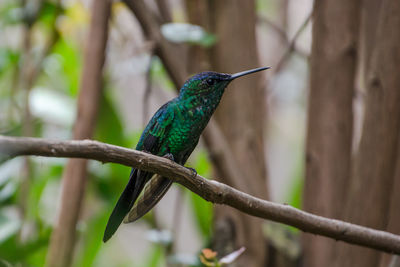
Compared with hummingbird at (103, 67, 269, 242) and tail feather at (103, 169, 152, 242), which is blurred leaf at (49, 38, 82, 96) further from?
tail feather at (103, 169, 152, 242)

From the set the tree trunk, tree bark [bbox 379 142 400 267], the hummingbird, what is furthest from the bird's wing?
tree bark [bbox 379 142 400 267]

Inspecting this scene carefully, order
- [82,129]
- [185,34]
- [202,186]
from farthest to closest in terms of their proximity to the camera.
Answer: [185,34] → [82,129] → [202,186]

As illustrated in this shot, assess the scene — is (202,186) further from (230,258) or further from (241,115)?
(241,115)

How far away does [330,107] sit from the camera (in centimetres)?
254

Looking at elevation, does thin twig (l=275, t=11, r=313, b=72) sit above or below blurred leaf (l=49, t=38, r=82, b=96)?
above

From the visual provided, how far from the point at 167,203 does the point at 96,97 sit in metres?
4.13

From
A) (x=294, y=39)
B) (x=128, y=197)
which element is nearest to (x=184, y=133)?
(x=128, y=197)

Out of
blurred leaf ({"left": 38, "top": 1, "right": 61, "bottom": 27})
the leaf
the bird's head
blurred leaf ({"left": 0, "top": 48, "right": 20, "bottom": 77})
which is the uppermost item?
blurred leaf ({"left": 38, "top": 1, "right": 61, "bottom": 27})

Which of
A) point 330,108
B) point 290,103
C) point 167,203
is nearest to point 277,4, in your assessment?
point 290,103

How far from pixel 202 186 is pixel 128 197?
0.36m

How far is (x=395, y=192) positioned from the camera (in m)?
2.02

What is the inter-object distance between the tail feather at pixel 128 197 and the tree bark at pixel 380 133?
3.13 ft

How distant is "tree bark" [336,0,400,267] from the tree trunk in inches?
25.4

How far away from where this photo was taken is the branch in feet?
3.58
